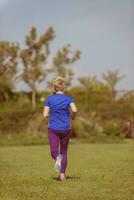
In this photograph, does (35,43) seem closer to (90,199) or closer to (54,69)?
(54,69)

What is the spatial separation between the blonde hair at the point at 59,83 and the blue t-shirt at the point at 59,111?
0.11 m

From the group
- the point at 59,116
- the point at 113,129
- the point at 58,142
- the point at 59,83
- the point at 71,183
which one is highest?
the point at 59,83

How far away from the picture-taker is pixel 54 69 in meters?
41.4

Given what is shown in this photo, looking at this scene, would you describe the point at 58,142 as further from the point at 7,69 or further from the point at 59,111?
the point at 7,69

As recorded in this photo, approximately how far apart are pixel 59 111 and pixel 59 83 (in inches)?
17.9

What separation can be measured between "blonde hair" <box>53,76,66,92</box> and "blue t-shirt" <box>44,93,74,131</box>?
11 cm

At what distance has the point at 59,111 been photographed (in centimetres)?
1028

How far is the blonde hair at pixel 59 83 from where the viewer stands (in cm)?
1027

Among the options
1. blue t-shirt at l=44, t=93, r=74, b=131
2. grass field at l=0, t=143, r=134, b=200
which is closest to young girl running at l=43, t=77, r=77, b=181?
blue t-shirt at l=44, t=93, r=74, b=131

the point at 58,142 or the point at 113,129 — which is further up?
the point at 58,142

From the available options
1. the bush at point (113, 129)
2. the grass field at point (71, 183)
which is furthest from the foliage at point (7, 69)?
the grass field at point (71, 183)

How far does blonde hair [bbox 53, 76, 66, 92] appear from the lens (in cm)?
1027

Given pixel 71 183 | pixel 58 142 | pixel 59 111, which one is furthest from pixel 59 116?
pixel 71 183

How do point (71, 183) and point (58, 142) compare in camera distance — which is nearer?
point (71, 183)
